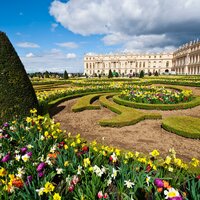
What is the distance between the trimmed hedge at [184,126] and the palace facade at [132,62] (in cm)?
10294

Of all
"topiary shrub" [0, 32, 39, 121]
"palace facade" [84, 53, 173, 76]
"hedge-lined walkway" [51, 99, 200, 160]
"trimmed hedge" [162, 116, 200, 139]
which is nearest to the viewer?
"hedge-lined walkway" [51, 99, 200, 160]

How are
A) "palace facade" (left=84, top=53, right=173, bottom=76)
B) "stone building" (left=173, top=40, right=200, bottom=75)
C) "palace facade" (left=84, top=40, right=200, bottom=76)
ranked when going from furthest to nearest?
"palace facade" (left=84, top=53, right=173, bottom=76) < "palace facade" (left=84, top=40, right=200, bottom=76) < "stone building" (left=173, top=40, right=200, bottom=75)

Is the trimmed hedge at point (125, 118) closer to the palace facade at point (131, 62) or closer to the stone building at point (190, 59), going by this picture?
the stone building at point (190, 59)

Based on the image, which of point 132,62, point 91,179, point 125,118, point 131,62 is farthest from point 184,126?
point 131,62

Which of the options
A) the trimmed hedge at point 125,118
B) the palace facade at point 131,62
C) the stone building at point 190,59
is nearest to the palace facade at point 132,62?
the palace facade at point 131,62

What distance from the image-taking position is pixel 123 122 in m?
7.41

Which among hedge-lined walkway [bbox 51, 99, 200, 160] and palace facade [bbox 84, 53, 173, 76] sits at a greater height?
palace facade [bbox 84, 53, 173, 76]

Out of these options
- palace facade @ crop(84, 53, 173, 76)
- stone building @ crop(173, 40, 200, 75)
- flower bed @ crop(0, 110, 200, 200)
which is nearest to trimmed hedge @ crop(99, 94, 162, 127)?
flower bed @ crop(0, 110, 200, 200)

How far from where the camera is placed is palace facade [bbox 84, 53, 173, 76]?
109 m

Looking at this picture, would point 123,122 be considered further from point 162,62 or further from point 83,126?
point 162,62

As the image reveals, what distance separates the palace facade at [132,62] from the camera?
109 m

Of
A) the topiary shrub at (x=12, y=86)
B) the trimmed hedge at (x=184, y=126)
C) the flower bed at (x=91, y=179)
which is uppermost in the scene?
the topiary shrub at (x=12, y=86)

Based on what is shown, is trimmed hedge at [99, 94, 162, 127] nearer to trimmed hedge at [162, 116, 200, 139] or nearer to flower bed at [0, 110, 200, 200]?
trimmed hedge at [162, 116, 200, 139]

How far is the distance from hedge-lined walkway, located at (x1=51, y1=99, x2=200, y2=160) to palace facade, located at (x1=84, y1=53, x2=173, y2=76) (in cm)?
10227
